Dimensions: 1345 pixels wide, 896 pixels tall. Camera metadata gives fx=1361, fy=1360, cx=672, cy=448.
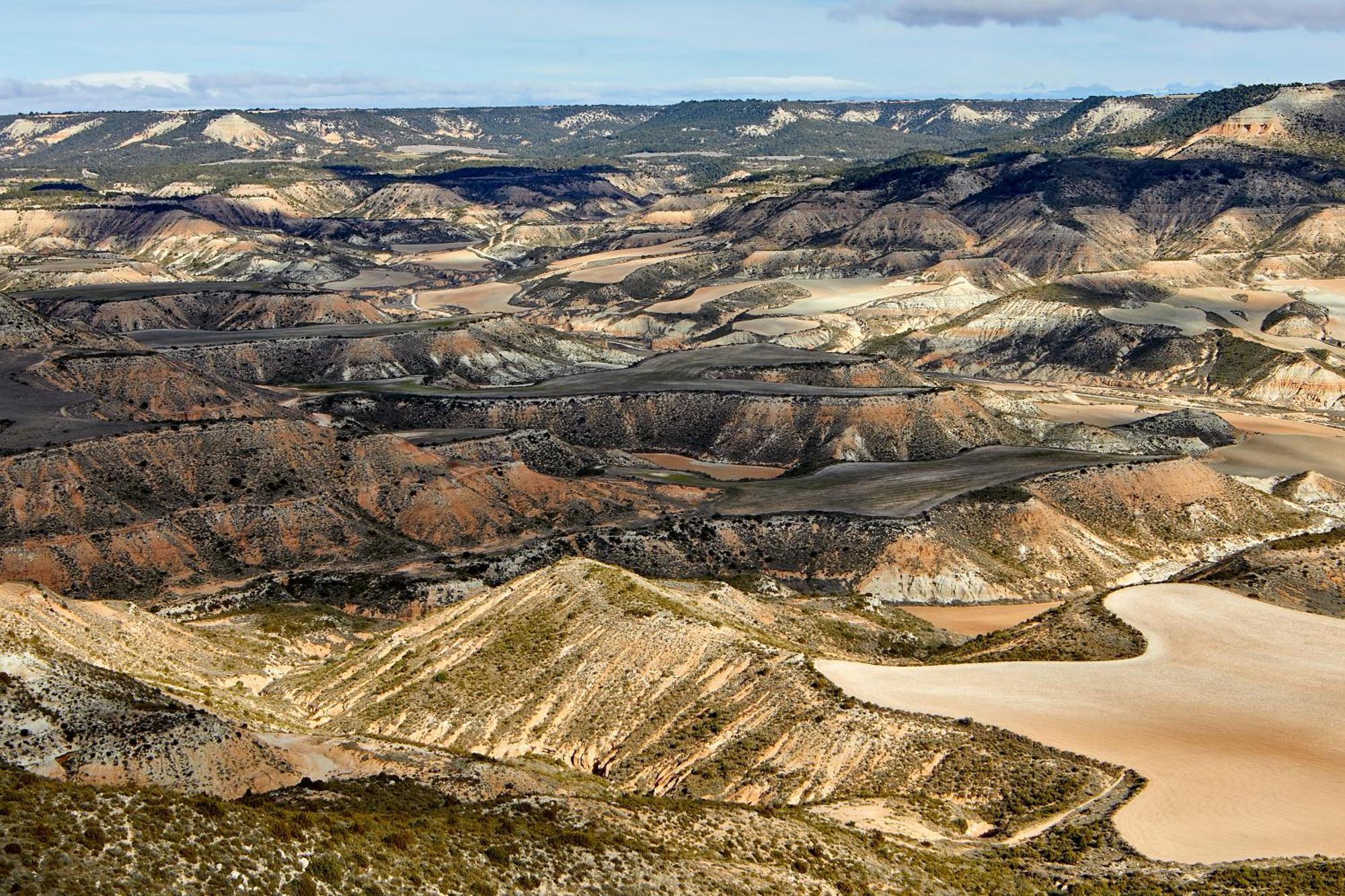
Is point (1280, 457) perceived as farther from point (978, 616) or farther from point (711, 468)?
point (978, 616)

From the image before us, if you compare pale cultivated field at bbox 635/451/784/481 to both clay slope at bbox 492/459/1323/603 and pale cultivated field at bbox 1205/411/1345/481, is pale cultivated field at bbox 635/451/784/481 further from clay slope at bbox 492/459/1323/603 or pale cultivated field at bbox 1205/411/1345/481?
pale cultivated field at bbox 1205/411/1345/481

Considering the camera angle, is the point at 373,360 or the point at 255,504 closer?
the point at 255,504

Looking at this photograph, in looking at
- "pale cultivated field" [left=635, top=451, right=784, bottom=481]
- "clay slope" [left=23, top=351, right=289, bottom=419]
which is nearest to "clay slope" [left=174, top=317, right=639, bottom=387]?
"pale cultivated field" [left=635, top=451, right=784, bottom=481]

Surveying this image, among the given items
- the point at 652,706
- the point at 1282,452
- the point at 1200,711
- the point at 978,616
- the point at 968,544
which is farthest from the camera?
the point at 1282,452

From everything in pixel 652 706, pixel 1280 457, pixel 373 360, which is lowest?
pixel 1280 457

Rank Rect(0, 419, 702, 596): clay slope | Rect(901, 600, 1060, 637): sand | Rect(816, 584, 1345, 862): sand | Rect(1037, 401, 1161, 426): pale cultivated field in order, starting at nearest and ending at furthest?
Rect(816, 584, 1345, 862): sand < Rect(901, 600, 1060, 637): sand < Rect(0, 419, 702, 596): clay slope < Rect(1037, 401, 1161, 426): pale cultivated field

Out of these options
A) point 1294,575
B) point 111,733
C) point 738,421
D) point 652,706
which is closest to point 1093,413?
point 738,421

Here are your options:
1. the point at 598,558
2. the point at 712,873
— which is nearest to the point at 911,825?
the point at 712,873
